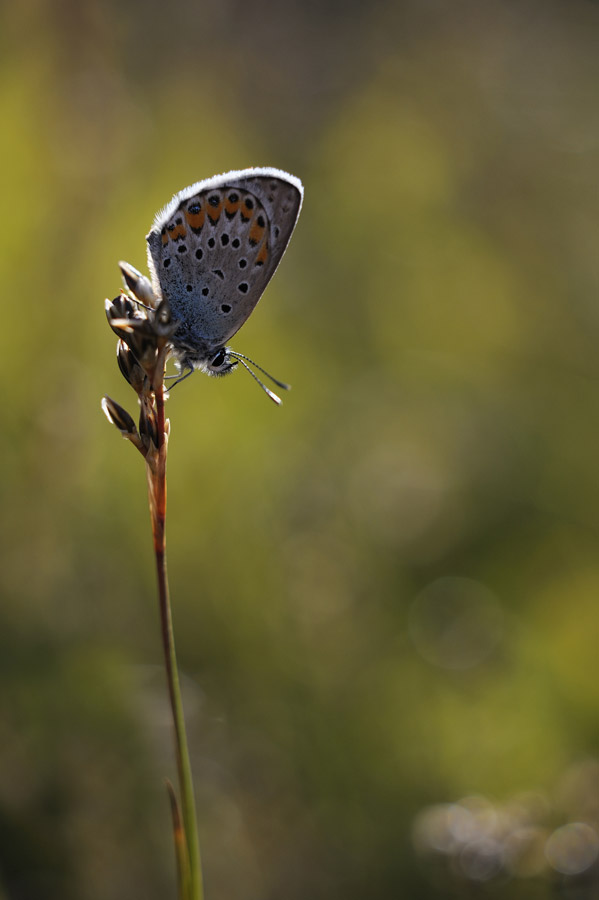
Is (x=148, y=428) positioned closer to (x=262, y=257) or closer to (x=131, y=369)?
(x=131, y=369)

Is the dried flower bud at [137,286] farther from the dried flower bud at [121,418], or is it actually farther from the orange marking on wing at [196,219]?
the orange marking on wing at [196,219]

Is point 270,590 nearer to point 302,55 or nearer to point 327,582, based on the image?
point 327,582

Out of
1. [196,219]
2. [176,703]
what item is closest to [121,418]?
[176,703]

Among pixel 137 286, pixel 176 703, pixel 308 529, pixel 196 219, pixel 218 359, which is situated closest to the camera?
pixel 176 703

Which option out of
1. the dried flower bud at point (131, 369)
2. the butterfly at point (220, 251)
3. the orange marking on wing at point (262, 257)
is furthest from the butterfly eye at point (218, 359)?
the dried flower bud at point (131, 369)

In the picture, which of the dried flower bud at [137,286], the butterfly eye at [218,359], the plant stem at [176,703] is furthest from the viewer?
the butterfly eye at [218,359]

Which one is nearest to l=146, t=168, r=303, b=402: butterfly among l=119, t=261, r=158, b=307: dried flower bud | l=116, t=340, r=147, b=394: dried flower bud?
l=119, t=261, r=158, b=307: dried flower bud
